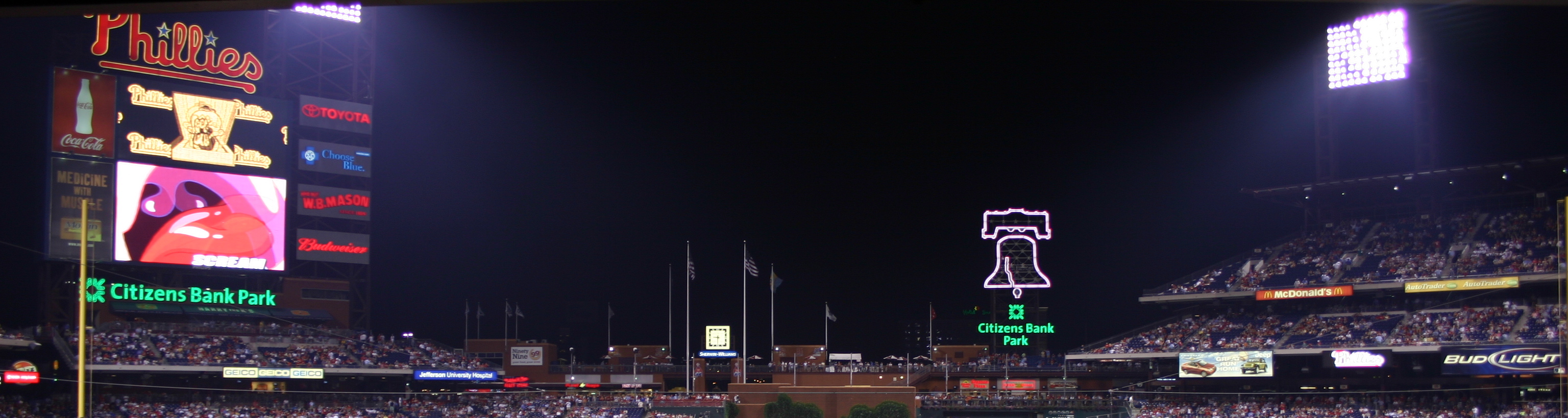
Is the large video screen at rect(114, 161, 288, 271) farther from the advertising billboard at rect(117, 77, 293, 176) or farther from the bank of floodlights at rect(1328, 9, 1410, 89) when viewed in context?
the bank of floodlights at rect(1328, 9, 1410, 89)

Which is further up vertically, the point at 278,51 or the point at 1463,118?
the point at 278,51

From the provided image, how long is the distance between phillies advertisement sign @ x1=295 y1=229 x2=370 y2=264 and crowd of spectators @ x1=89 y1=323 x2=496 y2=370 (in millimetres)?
3452

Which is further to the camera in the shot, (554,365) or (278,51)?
(554,365)

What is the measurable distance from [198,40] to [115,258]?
31.0 ft

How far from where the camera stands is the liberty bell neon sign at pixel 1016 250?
57281mm

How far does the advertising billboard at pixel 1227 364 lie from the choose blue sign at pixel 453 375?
30.3 metres

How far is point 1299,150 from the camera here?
60312mm

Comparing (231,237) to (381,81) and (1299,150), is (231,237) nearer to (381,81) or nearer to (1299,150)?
(381,81)

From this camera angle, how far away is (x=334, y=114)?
54.2 meters

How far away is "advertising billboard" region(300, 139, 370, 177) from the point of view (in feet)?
176

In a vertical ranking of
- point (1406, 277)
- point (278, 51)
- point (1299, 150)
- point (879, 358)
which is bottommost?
point (879, 358)

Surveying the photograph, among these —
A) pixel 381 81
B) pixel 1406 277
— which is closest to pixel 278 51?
pixel 381 81

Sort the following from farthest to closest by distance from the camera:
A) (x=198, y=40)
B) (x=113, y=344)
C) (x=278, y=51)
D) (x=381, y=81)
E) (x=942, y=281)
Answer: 1. (x=942, y=281)
2. (x=381, y=81)
3. (x=278, y=51)
4. (x=198, y=40)
5. (x=113, y=344)

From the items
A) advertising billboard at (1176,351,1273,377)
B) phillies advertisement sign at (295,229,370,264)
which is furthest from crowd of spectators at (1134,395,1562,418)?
phillies advertisement sign at (295,229,370,264)
